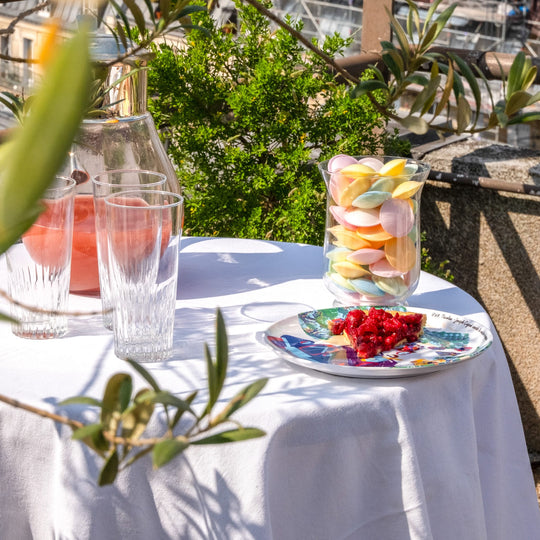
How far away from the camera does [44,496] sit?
99 centimetres

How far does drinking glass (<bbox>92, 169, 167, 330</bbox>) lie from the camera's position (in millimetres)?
1151

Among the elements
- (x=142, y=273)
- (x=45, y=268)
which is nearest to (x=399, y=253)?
(x=142, y=273)

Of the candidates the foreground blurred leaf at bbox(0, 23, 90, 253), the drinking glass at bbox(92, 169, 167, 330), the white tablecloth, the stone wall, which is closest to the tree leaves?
the foreground blurred leaf at bbox(0, 23, 90, 253)

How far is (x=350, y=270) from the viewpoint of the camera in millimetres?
1334

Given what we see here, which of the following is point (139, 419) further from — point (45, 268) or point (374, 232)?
point (374, 232)

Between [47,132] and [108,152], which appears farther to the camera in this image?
[108,152]

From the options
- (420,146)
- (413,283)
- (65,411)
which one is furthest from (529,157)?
(65,411)

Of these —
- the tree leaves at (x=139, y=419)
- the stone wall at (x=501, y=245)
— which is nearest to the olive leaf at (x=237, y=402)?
the tree leaves at (x=139, y=419)

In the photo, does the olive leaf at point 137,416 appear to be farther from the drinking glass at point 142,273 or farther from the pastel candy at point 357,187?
the pastel candy at point 357,187

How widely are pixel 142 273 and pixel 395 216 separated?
0.45 m

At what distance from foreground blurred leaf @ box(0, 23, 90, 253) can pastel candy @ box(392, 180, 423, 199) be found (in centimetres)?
119

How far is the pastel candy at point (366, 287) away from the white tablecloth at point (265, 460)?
0.22 m

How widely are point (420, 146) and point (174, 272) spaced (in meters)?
2.00

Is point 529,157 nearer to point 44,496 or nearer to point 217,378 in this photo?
point 44,496
